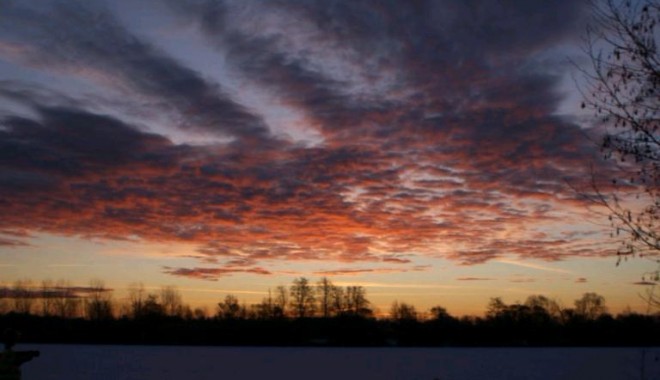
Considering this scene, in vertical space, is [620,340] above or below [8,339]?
below

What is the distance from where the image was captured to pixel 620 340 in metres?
102

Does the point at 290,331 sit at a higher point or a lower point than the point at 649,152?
lower

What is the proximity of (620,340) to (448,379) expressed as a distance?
49436mm

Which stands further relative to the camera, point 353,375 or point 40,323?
point 40,323

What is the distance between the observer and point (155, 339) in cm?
14862

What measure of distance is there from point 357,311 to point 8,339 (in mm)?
128266

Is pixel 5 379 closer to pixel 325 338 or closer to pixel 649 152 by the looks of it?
pixel 649 152

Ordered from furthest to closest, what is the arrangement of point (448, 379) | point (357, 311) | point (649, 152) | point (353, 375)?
point (357, 311)
point (353, 375)
point (448, 379)
point (649, 152)

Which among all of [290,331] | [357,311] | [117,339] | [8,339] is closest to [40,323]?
[117,339]

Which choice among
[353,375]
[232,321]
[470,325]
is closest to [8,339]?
[353,375]

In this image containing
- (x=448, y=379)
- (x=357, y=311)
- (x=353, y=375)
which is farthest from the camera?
(x=357, y=311)

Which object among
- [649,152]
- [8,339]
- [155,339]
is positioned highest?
[649,152]

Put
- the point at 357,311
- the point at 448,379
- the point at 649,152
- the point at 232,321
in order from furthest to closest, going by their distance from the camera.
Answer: the point at 232,321 → the point at 357,311 → the point at 448,379 → the point at 649,152

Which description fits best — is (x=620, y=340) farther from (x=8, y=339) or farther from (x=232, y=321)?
(x=8, y=339)
